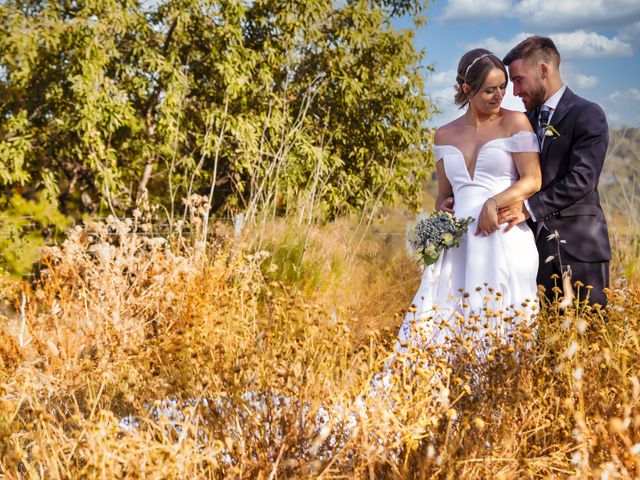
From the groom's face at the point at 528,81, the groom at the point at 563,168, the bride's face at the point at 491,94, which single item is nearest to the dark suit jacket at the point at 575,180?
the groom at the point at 563,168

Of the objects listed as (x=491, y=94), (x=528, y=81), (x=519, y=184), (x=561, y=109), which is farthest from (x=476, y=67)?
(x=519, y=184)

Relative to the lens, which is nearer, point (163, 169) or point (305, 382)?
point (305, 382)

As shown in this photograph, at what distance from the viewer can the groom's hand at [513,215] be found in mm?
3404

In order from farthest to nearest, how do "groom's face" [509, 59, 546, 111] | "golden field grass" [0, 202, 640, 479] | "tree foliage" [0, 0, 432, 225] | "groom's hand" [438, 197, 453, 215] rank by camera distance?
"tree foliage" [0, 0, 432, 225], "groom's hand" [438, 197, 453, 215], "groom's face" [509, 59, 546, 111], "golden field grass" [0, 202, 640, 479]

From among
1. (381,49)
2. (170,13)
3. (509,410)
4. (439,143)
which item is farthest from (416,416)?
(381,49)

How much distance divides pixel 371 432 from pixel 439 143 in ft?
7.16

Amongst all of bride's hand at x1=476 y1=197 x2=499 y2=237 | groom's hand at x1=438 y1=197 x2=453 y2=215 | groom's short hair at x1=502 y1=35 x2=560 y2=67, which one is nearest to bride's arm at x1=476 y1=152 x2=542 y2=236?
bride's hand at x1=476 y1=197 x2=499 y2=237

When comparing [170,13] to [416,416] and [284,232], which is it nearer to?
[284,232]

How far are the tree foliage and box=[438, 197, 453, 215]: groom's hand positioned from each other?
4.23m

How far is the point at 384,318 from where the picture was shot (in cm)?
555

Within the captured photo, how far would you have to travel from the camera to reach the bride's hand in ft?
11.2

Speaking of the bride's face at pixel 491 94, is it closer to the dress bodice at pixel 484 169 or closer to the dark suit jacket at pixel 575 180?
the dress bodice at pixel 484 169

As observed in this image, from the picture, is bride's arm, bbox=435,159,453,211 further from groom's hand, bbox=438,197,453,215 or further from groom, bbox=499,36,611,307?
groom, bbox=499,36,611,307

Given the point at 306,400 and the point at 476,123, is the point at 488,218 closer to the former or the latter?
the point at 476,123
